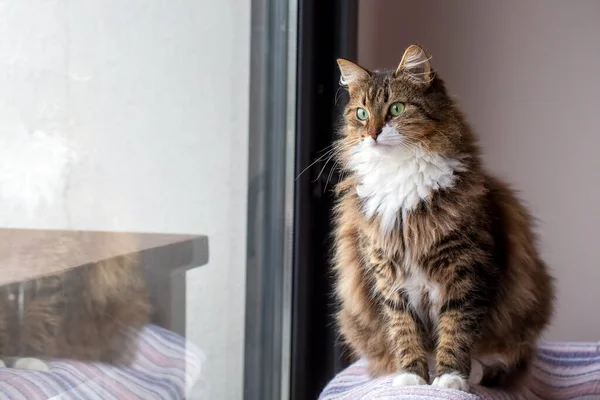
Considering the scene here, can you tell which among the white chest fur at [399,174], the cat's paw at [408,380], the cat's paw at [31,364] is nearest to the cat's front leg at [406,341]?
the cat's paw at [408,380]

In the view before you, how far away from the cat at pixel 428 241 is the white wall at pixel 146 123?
299mm

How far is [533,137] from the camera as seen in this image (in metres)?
2.15

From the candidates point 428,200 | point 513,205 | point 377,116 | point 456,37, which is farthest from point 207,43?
point 456,37

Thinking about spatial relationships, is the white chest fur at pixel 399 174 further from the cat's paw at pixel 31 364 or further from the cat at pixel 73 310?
the cat's paw at pixel 31 364

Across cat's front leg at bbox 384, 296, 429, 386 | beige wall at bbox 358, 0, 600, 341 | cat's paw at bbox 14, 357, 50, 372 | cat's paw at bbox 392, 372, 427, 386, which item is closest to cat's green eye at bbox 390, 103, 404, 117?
cat's front leg at bbox 384, 296, 429, 386

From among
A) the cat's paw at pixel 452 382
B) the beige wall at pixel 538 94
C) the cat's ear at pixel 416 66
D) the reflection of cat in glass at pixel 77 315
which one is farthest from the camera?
the beige wall at pixel 538 94

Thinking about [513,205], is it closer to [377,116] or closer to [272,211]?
[377,116]

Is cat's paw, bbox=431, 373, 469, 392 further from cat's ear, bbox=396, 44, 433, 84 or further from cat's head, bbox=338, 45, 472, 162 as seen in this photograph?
cat's ear, bbox=396, 44, 433, 84

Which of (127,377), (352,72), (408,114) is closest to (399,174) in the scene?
(408,114)

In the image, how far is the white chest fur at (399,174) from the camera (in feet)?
3.98

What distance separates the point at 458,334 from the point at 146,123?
2.25ft

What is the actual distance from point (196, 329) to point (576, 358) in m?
0.99

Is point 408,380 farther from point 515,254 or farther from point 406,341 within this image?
point 515,254

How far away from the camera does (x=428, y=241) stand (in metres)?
1.20
